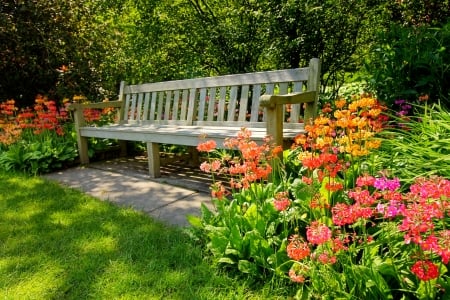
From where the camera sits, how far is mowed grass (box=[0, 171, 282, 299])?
1.98m

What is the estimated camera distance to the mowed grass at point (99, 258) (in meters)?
1.98

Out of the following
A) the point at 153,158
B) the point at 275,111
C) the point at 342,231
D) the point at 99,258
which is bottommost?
the point at 99,258

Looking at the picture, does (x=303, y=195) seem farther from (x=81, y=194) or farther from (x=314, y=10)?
(x=314, y=10)

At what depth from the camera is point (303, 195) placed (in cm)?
215

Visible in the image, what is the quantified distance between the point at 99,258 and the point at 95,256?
4 centimetres

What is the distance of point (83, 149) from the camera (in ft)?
16.7

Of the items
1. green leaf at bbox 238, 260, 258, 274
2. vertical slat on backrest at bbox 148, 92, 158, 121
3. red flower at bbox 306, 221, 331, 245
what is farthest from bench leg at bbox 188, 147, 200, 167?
red flower at bbox 306, 221, 331, 245

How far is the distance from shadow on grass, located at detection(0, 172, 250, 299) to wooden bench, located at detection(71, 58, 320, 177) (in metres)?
0.83

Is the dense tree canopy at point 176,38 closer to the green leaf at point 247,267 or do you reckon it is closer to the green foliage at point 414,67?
the green foliage at point 414,67

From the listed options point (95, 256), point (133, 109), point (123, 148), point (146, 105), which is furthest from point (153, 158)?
point (95, 256)

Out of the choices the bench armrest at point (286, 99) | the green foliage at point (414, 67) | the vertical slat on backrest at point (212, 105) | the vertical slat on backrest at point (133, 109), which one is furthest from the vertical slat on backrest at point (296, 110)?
the vertical slat on backrest at point (133, 109)

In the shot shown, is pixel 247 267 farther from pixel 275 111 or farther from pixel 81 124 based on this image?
pixel 81 124

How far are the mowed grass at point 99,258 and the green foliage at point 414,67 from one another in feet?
7.12

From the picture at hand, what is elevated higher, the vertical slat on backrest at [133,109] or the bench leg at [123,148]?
the vertical slat on backrest at [133,109]
